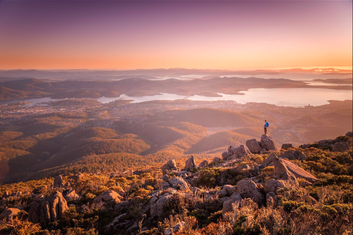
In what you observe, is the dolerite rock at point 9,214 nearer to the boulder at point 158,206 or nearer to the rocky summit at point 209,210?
the rocky summit at point 209,210

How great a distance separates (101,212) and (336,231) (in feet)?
40.9

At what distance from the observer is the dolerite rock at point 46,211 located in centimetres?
1029

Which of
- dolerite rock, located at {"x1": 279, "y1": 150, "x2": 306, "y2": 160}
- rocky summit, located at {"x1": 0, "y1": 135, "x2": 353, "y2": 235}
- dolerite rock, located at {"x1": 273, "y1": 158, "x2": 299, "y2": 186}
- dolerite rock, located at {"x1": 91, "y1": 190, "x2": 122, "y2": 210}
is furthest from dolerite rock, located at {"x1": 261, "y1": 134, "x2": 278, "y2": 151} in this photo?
dolerite rock, located at {"x1": 91, "y1": 190, "x2": 122, "y2": 210}

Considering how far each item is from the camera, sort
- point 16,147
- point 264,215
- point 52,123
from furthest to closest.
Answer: point 52,123, point 16,147, point 264,215

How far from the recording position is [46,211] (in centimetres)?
1041

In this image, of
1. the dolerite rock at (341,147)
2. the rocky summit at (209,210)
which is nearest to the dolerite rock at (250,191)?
the rocky summit at (209,210)

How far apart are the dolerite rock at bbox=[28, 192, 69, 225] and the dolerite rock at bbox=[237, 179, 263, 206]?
1188 centimetres

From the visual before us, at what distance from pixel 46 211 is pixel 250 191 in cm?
1314

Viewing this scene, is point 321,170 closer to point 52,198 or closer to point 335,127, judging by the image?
point 52,198

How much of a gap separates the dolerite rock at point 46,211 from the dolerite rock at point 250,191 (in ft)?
39.0

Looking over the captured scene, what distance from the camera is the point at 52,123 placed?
559ft

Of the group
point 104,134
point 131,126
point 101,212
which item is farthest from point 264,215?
point 131,126

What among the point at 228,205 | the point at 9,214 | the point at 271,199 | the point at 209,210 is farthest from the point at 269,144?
the point at 9,214

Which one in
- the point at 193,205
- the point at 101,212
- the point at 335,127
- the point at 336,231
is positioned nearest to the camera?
the point at 336,231
